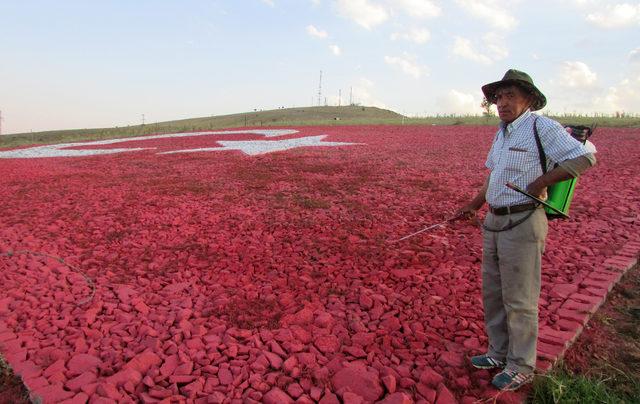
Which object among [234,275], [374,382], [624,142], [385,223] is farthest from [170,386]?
[624,142]

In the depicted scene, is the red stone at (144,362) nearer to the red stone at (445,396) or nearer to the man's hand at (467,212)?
the red stone at (445,396)

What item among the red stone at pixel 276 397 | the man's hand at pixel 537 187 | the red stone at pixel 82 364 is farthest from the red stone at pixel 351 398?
the red stone at pixel 82 364

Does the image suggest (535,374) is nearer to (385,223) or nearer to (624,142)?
(385,223)

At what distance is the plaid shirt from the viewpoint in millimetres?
2732

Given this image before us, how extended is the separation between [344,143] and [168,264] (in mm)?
12860

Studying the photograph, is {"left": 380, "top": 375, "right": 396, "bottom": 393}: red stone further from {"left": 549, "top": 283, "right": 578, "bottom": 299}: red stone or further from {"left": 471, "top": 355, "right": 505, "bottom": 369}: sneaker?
{"left": 549, "top": 283, "right": 578, "bottom": 299}: red stone

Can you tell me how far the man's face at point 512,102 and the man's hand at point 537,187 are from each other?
460 mm

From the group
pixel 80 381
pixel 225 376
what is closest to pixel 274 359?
pixel 225 376

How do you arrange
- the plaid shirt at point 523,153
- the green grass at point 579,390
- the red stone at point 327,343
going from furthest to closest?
1. the red stone at point 327,343
2. the green grass at point 579,390
3. the plaid shirt at point 523,153

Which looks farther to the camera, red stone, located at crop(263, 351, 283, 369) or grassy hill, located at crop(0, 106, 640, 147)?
grassy hill, located at crop(0, 106, 640, 147)

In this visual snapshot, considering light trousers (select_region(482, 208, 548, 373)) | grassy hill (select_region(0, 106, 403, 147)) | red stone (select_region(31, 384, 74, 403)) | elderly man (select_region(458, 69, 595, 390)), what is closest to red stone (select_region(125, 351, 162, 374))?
red stone (select_region(31, 384, 74, 403))

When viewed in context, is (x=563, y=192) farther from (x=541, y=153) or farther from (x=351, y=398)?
(x=351, y=398)

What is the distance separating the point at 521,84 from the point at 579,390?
1.98m

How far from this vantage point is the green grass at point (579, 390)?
112 inches
